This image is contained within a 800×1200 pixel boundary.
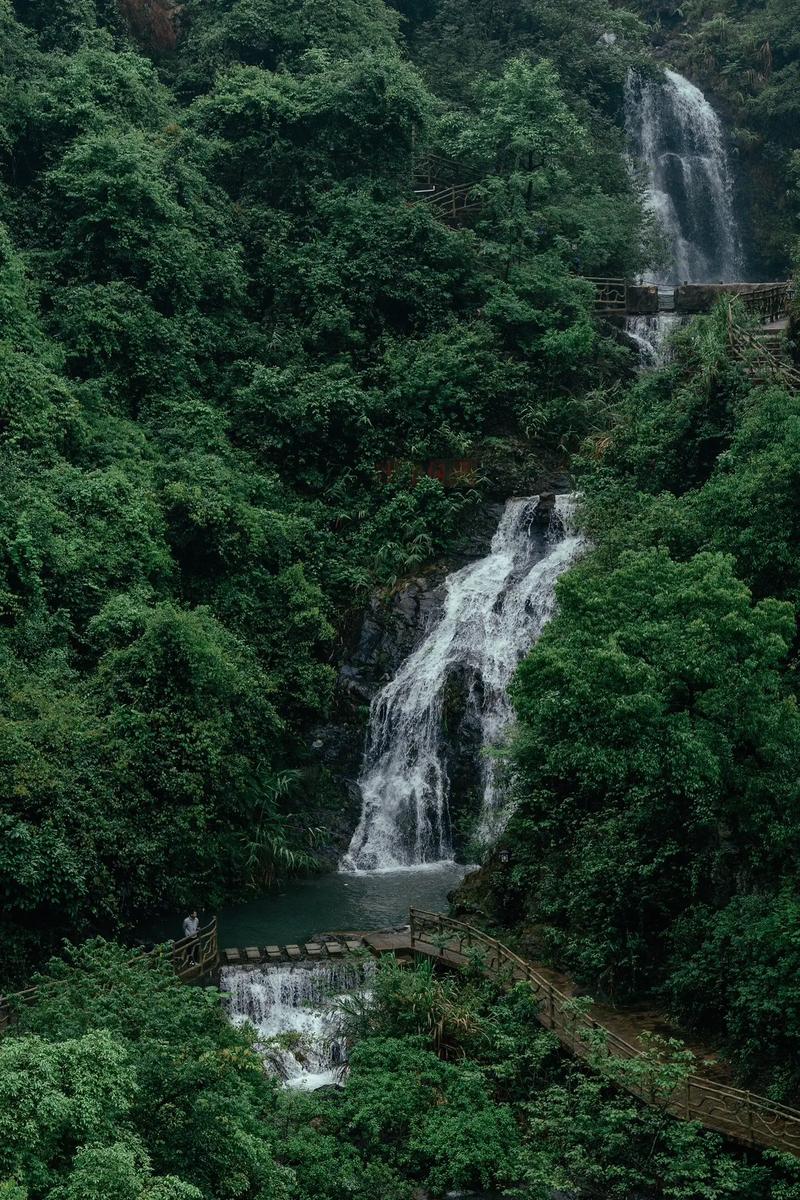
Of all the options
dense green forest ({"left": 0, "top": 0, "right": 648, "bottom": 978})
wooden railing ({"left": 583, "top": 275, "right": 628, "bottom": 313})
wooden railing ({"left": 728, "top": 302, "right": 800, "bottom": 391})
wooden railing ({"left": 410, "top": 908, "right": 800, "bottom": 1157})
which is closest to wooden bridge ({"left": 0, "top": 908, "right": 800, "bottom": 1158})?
wooden railing ({"left": 410, "top": 908, "right": 800, "bottom": 1157})

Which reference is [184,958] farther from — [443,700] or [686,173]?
[686,173]

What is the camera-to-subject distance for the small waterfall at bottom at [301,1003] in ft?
59.8

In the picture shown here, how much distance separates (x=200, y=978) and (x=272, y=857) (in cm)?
483

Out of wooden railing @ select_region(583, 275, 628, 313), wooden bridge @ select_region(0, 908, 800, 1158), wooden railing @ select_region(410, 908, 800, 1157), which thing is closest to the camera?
wooden railing @ select_region(410, 908, 800, 1157)

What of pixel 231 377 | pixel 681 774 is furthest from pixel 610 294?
pixel 681 774

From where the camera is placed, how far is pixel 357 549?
2891 centimetres

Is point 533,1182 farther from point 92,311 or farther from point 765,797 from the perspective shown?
point 92,311

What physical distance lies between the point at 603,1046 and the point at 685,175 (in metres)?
31.8

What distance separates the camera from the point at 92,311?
2927 cm

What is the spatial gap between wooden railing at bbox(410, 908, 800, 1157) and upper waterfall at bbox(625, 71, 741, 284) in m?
25.3

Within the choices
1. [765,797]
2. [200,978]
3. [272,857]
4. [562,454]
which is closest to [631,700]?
[765,797]

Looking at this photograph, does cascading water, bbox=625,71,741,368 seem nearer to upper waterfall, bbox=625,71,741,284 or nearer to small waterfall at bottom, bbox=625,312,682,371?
upper waterfall, bbox=625,71,741,284

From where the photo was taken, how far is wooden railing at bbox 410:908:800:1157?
1443 centimetres

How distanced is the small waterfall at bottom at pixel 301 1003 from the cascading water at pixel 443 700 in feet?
17.5
